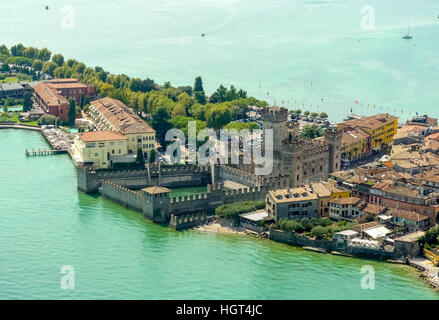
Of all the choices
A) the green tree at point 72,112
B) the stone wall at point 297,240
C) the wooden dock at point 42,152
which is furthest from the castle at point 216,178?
the green tree at point 72,112

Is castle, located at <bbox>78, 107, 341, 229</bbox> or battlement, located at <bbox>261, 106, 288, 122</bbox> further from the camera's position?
battlement, located at <bbox>261, 106, 288, 122</bbox>

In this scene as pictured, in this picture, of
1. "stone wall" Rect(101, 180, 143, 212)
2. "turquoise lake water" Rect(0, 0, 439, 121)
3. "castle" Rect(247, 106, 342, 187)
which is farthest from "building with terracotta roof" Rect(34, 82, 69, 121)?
"castle" Rect(247, 106, 342, 187)

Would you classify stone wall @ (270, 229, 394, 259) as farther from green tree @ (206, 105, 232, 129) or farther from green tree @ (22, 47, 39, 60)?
green tree @ (22, 47, 39, 60)

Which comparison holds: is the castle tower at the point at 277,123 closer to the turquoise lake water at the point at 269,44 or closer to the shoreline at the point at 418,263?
the shoreline at the point at 418,263

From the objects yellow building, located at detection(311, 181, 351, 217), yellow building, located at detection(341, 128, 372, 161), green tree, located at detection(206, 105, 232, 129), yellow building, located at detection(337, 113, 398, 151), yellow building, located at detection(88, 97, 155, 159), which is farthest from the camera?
green tree, located at detection(206, 105, 232, 129)

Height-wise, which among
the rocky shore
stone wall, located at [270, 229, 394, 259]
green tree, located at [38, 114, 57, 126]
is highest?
green tree, located at [38, 114, 57, 126]

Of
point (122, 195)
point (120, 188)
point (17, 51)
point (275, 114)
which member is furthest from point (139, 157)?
point (17, 51)

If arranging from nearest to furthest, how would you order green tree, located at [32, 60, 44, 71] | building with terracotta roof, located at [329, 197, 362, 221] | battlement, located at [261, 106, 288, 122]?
building with terracotta roof, located at [329, 197, 362, 221] → battlement, located at [261, 106, 288, 122] → green tree, located at [32, 60, 44, 71]
